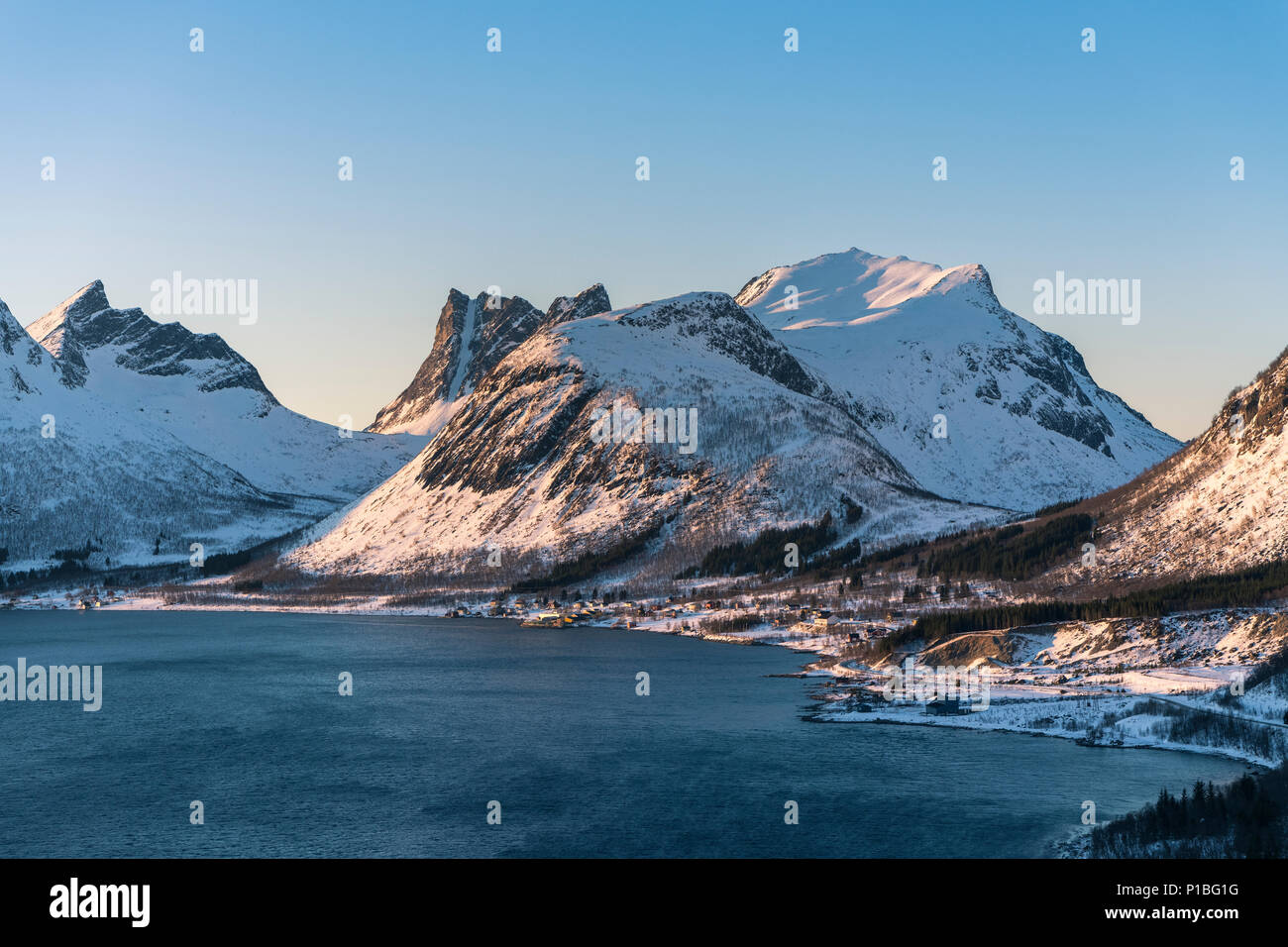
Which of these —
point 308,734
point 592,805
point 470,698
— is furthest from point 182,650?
point 592,805

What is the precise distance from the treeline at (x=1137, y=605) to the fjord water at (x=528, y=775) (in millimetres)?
24500

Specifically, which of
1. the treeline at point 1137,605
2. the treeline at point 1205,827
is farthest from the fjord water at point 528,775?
the treeline at point 1137,605

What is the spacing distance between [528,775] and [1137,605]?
86932mm

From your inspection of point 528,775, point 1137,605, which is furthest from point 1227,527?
point 528,775

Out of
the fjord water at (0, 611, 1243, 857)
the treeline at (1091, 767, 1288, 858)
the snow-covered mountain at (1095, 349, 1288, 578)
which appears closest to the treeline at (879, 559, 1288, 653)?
the snow-covered mountain at (1095, 349, 1288, 578)

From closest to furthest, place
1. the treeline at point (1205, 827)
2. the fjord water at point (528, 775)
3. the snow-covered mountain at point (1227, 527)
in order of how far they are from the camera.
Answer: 1. the treeline at point (1205, 827)
2. the fjord water at point (528, 775)
3. the snow-covered mountain at point (1227, 527)

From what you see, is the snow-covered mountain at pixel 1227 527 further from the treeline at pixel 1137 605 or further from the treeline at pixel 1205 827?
the treeline at pixel 1205 827

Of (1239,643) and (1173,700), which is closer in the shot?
(1173,700)

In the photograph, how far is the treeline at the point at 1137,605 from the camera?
144 meters

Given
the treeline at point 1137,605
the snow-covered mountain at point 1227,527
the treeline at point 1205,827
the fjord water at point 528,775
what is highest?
the snow-covered mountain at point 1227,527

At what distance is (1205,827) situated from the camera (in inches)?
2648

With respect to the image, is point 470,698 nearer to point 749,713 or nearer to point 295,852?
point 749,713
